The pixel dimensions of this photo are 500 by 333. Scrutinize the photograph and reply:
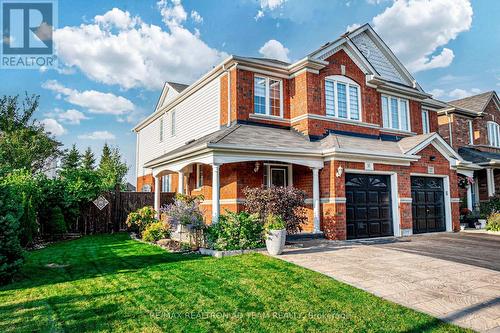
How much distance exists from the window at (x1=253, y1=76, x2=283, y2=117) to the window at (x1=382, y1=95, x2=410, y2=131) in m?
5.84

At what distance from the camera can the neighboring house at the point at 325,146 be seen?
11.9 metres

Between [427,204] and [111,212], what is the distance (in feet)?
51.7

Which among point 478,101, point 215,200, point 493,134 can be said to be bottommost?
point 215,200

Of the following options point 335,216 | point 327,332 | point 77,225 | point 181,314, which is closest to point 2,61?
point 77,225

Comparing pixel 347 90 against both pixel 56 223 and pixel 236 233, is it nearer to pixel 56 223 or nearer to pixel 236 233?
pixel 236 233

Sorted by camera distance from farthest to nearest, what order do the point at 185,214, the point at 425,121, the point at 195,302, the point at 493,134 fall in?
1. the point at 493,134
2. the point at 425,121
3. the point at 185,214
4. the point at 195,302

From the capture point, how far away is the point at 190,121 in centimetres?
1734

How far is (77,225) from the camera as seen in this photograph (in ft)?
52.9

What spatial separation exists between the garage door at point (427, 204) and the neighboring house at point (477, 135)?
414 cm

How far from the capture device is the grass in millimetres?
4254

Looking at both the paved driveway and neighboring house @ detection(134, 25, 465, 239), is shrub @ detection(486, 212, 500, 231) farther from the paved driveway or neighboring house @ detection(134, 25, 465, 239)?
the paved driveway

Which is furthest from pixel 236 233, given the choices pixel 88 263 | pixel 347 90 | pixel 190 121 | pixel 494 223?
pixel 494 223

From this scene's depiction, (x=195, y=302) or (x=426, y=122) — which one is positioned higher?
(x=426, y=122)

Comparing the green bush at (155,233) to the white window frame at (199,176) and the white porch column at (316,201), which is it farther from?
the white porch column at (316,201)
